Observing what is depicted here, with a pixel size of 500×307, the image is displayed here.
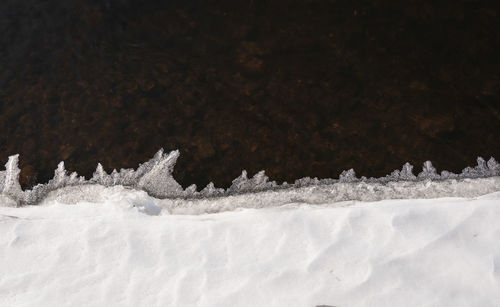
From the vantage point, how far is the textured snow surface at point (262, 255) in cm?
141

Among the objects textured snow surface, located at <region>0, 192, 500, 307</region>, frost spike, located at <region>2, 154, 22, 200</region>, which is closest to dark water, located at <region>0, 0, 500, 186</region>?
frost spike, located at <region>2, 154, 22, 200</region>

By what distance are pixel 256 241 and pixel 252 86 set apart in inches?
27.1

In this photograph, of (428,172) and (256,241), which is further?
→ (428,172)

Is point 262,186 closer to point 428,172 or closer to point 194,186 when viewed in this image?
point 194,186

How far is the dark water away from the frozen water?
0.04 meters

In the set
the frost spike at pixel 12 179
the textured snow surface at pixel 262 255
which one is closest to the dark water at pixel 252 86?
the frost spike at pixel 12 179

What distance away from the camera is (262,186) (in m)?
1.73

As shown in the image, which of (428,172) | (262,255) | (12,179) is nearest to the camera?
(262,255)

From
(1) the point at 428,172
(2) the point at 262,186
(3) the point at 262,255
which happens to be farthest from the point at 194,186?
(1) the point at 428,172

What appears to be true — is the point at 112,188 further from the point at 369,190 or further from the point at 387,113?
the point at 387,113

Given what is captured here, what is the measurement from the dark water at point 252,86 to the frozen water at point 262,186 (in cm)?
4

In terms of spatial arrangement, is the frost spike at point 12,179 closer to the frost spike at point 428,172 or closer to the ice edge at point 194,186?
the ice edge at point 194,186

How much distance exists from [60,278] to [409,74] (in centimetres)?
153

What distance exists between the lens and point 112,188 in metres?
1.74
